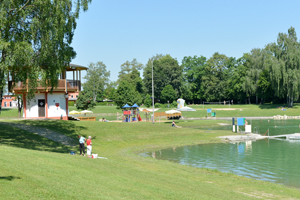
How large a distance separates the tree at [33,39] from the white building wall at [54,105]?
58.0 ft

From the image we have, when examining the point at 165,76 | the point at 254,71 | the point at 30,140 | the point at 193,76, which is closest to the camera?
the point at 30,140

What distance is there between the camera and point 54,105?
128 ft

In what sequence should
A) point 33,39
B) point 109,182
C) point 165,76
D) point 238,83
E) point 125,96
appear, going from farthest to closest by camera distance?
1. point 165,76
2. point 238,83
3. point 125,96
4. point 33,39
5. point 109,182

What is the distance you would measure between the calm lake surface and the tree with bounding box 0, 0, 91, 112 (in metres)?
10.8

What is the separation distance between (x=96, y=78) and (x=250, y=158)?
4089 inches

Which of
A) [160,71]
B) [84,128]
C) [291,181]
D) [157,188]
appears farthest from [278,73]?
[157,188]

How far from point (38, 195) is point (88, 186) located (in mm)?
2239

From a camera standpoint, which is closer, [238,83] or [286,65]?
[286,65]

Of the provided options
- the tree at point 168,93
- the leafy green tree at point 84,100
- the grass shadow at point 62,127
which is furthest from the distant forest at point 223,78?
Result: the grass shadow at point 62,127

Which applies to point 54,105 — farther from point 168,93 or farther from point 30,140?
point 168,93

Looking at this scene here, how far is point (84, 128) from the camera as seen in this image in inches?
1299

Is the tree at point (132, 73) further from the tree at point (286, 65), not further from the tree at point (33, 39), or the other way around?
→ the tree at point (33, 39)

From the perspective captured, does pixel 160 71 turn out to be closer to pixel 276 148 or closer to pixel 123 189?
pixel 276 148

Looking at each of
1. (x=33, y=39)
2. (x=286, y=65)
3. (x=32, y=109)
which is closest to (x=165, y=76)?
(x=286, y=65)
